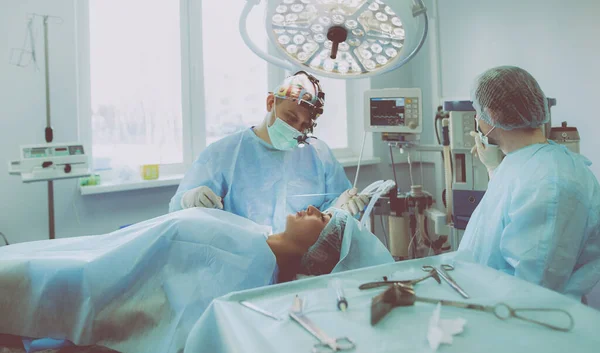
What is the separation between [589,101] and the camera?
212 centimetres

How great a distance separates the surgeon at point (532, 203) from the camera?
3.40 feet

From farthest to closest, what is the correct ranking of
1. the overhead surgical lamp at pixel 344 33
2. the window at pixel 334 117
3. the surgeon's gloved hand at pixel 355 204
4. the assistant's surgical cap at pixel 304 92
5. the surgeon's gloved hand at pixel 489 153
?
the window at pixel 334 117 < the assistant's surgical cap at pixel 304 92 < the surgeon's gloved hand at pixel 489 153 < the surgeon's gloved hand at pixel 355 204 < the overhead surgical lamp at pixel 344 33

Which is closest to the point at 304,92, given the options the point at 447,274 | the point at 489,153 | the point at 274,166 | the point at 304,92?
the point at 304,92

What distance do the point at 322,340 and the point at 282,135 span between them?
1240mm

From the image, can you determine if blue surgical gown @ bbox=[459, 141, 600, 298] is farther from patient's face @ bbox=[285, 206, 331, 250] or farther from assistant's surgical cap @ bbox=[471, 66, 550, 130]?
patient's face @ bbox=[285, 206, 331, 250]

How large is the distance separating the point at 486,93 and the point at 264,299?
102 centimetres

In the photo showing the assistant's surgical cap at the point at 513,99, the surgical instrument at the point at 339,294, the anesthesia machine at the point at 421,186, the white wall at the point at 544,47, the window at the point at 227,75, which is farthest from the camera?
the window at the point at 227,75

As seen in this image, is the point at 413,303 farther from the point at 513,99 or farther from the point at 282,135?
the point at 282,135

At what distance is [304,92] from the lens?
Result: 163cm

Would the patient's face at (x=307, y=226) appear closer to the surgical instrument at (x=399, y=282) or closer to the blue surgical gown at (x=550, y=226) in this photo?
the blue surgical gown at (x=550, y=226)

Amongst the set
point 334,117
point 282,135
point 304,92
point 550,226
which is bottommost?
point 550,226

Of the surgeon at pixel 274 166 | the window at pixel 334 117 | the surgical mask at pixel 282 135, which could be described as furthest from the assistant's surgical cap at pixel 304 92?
the window at pixel 334 117

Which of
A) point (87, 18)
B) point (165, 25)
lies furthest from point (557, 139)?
point (87, 18)

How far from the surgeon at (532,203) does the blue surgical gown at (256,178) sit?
75 cm
